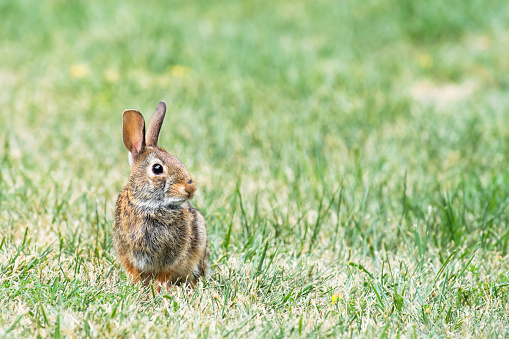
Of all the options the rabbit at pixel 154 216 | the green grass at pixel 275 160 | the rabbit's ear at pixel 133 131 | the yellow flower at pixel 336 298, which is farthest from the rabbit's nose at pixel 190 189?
the yellow flower at pixel 336 298

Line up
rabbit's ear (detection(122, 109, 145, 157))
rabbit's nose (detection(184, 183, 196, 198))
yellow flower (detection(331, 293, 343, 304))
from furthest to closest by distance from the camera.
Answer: yellow flower (detection(331, 293, 343, 304)) → rabbit's ear (detection(122, 109, 145, 157)) → rabbit's nose (detection(184, 183, 196, 198))

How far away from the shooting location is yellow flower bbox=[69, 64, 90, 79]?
6.17 meters

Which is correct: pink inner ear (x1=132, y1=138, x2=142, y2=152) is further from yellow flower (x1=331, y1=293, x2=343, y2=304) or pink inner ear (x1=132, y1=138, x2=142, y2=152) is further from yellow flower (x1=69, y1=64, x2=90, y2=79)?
yellow flower (x1=69, y1=64, x2=90, y2=79)

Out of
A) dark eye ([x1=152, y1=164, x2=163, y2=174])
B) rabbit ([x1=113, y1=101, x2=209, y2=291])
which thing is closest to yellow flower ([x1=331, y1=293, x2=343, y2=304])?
rabbit ([x1=113, y1=101, x2=209, y2=291])

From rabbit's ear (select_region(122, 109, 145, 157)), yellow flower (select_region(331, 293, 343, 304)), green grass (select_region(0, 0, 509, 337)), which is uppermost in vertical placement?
rabbit's ear (select_region(122, 109, 145, 157))

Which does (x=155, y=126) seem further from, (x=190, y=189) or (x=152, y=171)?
(x=190, y=189)

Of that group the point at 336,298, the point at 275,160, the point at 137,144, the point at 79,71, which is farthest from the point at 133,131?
the point at 79,71

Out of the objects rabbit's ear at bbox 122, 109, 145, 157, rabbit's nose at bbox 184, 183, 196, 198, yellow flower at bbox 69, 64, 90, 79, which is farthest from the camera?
yellow flower at bbox 69, 64, 90, 79

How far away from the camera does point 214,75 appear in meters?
6.37

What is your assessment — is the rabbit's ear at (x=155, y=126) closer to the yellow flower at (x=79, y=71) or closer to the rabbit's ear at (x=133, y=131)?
the rabbit's ear at (x=133, y=131)

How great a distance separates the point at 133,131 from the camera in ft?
9.14

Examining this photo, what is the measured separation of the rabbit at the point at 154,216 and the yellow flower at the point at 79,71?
357 centimetres

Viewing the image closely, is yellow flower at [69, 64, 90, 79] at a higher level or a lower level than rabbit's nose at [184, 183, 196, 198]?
higher

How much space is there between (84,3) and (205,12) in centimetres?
158
